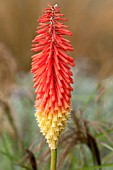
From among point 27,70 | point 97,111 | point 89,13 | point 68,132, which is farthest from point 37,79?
point 89,13

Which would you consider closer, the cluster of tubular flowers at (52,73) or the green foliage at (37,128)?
the cluster of tubular flowers at (52,73)

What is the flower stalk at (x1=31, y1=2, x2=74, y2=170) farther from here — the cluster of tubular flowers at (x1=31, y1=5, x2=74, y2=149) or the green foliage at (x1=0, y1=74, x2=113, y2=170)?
the green foliage at (x1=0, y1=74, x2=113, y2=170)

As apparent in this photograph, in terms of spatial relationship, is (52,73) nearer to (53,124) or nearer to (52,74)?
(52,74)

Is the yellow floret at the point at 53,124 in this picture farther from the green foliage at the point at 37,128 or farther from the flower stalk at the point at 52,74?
the green foliage at the point at 37,128

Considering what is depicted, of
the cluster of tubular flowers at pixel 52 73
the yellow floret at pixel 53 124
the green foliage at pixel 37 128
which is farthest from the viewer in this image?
the green foliage at pixel 37 128

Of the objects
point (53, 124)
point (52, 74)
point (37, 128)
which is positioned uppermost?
point (37, 128)

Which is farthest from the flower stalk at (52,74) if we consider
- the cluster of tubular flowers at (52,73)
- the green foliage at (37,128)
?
the green foliage at (37,128)

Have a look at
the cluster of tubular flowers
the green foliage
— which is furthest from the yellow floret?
the green foliage

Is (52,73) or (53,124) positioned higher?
(52,73)

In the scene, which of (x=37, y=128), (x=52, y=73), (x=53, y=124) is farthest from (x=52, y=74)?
(x=37, y=128)
